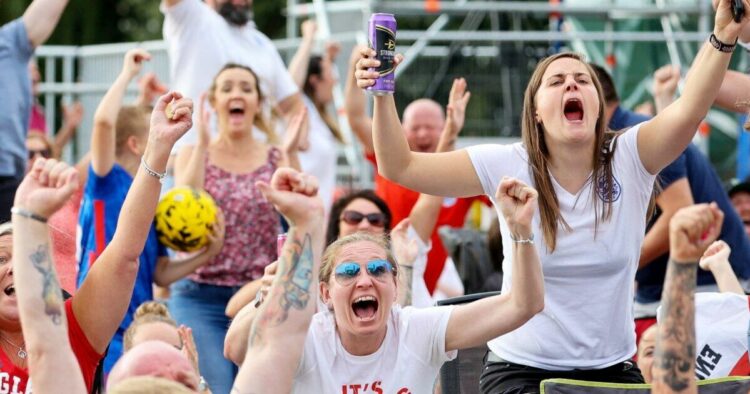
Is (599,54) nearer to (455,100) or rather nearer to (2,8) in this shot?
(455,100)

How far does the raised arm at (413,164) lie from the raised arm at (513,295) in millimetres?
460

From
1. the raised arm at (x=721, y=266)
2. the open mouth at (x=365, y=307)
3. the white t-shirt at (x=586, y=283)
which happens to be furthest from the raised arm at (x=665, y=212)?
the open mouth at (x=365, y=307)

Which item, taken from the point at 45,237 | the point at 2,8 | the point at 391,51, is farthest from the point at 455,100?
the point at 2,8

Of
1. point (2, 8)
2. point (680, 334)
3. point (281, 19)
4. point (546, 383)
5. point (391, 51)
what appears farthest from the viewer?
point (281, 19)

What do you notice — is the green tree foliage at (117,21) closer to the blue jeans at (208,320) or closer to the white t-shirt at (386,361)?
the blue jeans at (208,320)

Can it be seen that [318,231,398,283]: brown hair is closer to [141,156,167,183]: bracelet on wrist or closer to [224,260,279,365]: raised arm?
[224,260,279,365]: raised arm

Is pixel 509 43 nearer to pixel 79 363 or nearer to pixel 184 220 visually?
pixel 184 220

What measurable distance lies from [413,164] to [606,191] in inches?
28.3

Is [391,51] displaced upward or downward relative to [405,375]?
upward

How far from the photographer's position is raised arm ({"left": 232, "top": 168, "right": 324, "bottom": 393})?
4055mm

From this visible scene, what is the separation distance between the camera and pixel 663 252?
7270mm

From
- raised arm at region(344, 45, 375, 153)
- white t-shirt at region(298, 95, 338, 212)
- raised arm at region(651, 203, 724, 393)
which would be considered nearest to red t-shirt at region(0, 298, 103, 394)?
raised arm at region(651, 203, 724, 393)

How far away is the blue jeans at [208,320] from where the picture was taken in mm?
6977

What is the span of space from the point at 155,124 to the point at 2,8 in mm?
18323
